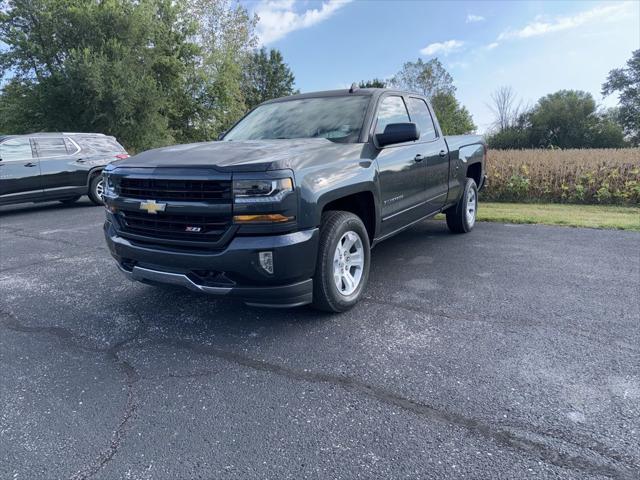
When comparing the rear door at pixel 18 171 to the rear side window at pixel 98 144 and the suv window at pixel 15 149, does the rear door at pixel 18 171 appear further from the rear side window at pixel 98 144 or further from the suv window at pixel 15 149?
the rear side window at pixel 98 144

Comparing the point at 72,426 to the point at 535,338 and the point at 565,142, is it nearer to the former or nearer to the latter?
the point at 535,338

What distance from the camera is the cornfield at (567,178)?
10.4m

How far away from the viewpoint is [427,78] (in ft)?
155

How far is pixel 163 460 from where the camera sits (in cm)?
210

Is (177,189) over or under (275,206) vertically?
over

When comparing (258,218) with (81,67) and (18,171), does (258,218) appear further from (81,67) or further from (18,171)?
(81,67)

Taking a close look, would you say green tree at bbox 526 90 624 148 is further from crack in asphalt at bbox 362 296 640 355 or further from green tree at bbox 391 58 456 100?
crack in asphalt at bbox 362 296 640 355

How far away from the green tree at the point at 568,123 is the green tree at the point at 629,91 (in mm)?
6268

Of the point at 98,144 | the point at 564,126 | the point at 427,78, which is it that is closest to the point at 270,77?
the point at 427,78

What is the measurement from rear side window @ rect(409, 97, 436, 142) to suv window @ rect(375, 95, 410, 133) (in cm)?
23

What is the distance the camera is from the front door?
13.8 feet

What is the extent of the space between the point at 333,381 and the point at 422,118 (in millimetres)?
3805

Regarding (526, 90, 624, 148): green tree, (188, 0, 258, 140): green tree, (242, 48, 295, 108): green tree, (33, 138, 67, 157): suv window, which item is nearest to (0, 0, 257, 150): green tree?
(188, 0, 258, 140): green tree

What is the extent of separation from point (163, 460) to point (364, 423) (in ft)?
3.34
